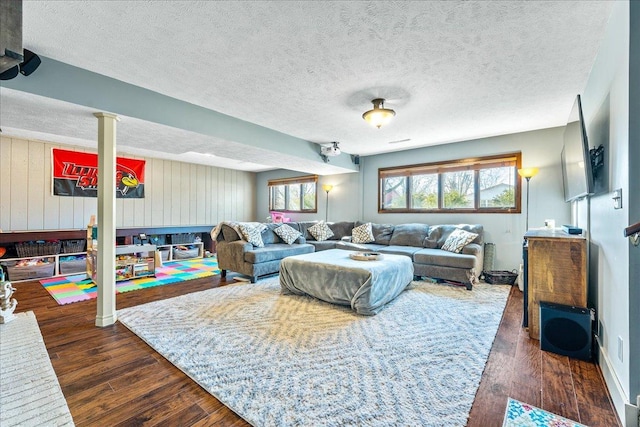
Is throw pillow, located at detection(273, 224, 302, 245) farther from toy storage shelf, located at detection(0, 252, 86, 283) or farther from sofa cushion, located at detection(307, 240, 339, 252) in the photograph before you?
toy storage shelf, located at detection(0, 252, 86, 283)

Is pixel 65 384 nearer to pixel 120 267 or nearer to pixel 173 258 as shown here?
pixel 120 267

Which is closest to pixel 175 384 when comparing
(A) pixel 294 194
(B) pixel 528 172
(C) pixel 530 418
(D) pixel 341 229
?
(C) pixel 530 418

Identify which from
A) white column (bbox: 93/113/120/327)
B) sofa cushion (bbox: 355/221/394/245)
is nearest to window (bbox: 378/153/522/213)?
sofa cushion (bbox: 355/221/394/245)

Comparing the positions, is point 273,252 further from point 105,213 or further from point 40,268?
point 40,268

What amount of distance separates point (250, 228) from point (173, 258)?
2890 mm

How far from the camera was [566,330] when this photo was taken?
2.18 meters

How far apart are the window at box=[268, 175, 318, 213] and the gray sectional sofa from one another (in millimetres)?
1844

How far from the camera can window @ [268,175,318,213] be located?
→ 7430 mm

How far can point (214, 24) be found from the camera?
187cm

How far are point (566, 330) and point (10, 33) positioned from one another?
322 cm

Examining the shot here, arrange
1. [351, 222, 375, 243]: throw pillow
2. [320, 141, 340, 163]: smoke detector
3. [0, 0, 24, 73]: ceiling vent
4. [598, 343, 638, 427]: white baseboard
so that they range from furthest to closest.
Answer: [351, 222, 375, 243]: throw pillow
[320, 141, 340, 163]: smoke detector
[598, 343, 638, 427]: white baseboard
[0, 0, 24, 73]: ceiling vent

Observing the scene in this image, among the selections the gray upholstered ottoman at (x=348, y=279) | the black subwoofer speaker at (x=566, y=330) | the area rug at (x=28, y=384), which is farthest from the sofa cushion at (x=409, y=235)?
the area rug at (x=28, y=384)

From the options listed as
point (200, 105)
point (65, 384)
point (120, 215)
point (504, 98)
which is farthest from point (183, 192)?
point (504, 98)

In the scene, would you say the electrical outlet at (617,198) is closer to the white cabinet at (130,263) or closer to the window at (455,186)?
the window at (455,186)
